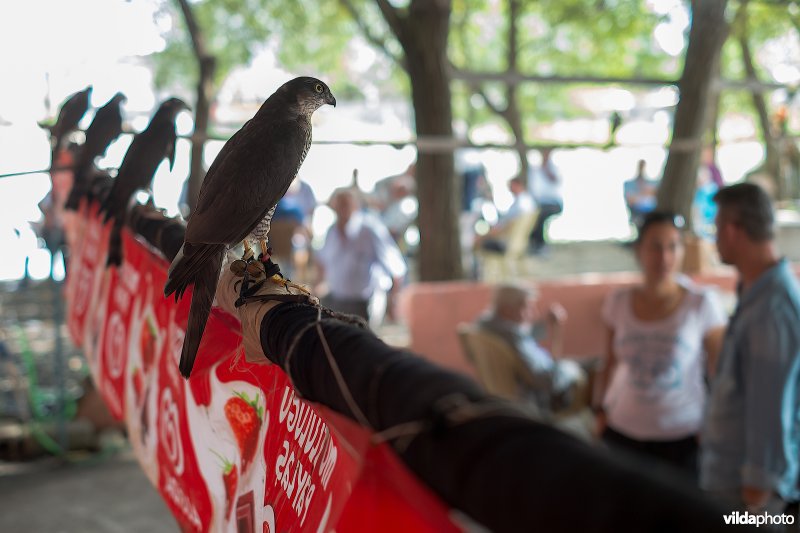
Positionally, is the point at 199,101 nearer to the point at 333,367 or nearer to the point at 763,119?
the point at 333,367

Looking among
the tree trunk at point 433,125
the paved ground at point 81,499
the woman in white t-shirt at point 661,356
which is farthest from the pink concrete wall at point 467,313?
the woman in white t-shirt at point 661,356

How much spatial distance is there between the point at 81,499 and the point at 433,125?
14.7 feet

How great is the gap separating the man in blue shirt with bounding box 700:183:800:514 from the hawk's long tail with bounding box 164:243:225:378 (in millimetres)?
1949

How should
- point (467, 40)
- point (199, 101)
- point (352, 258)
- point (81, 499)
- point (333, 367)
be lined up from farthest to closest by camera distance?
point (467, 40) < point (352, 258) < point (199, 101) < point (81, 499) < point (333, 367)

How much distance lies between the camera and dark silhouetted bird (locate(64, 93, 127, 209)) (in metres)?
2.92

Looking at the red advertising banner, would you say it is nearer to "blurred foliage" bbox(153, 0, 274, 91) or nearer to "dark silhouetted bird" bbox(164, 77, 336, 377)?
"dark silhouetted bird" bbox(164, 77, 336, 377)

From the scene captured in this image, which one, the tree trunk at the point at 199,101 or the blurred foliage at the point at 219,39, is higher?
the blurred foliage at the point at 219,39

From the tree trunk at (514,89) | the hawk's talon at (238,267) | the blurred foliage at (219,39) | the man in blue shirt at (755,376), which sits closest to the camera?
the hawk's talon at (238,267)

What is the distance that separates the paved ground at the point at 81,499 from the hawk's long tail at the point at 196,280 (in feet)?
13.2

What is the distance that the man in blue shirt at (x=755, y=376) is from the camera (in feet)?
8.84

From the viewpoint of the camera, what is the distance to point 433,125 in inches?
307

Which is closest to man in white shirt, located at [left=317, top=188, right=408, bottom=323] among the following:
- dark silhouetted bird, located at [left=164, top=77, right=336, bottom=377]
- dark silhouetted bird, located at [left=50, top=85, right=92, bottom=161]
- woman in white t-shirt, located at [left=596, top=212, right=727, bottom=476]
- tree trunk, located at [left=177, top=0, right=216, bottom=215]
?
tree trunk, located at [left=177, top=0, right=216, bottom=215]

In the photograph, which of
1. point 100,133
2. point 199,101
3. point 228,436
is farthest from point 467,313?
point 228,436

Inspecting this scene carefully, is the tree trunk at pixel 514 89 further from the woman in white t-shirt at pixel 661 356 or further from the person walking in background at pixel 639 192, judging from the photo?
the woman in white t-shirt at pixel 661 356
